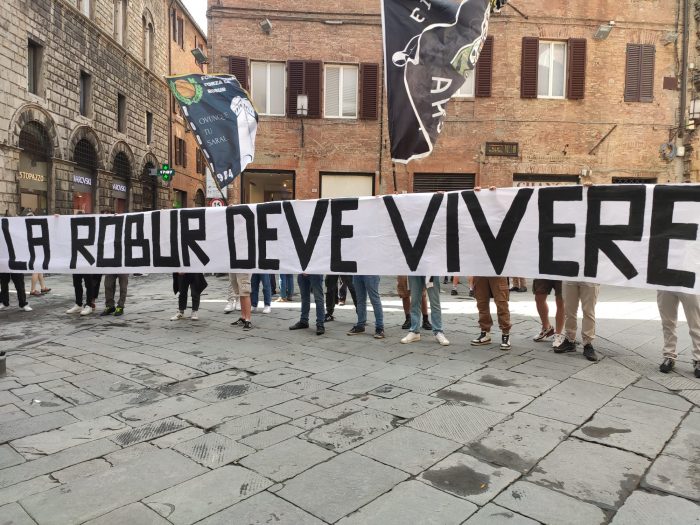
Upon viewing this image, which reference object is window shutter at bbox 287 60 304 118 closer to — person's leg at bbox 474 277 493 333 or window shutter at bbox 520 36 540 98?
window shutter at bbox 520 36 540 98

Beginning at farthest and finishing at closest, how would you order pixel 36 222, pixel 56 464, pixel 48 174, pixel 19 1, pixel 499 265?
pixel 48 174 < pixel 19 1 < pixel 36 222 < pixel 499 265 < pixel 56 464

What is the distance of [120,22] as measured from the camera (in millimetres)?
24609

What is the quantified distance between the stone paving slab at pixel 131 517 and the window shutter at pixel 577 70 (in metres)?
17.9

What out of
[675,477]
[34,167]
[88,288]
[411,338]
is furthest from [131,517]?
[34,167]

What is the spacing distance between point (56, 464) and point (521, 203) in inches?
193

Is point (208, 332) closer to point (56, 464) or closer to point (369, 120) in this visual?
point (56, 464)

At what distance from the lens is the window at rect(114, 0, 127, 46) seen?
24.2 metres

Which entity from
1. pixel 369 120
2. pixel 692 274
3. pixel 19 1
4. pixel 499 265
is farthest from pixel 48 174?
pixel 692 274

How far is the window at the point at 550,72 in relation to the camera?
56.7 feet

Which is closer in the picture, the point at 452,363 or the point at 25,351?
the point at 452,363

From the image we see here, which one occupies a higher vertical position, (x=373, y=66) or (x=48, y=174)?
(x=373, y=66)

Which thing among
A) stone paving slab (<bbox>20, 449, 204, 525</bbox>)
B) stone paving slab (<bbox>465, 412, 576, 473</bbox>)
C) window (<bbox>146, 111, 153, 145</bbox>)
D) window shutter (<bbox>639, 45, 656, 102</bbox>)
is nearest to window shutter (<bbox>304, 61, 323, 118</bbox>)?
window shutter (<bbox>639, 45, 656, 102</bbox>)

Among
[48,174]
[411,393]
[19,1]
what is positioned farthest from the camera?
[48,174]

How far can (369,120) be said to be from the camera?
17375mm
